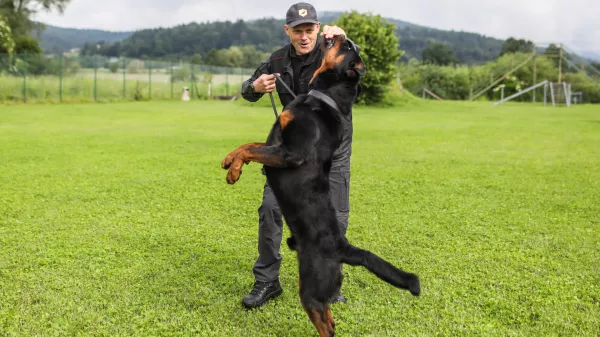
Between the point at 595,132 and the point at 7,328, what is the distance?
53.7 ft

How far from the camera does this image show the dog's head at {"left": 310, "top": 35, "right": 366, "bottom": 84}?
2914mm

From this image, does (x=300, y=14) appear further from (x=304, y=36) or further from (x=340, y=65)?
(x=340, y=65)

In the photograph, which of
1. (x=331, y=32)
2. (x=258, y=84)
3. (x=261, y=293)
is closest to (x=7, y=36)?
(x=258, y=84)

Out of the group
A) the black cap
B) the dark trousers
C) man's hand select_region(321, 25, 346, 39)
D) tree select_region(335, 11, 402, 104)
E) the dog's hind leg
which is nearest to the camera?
the dog's hind leg

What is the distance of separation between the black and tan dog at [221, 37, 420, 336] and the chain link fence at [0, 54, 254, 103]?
2582cm

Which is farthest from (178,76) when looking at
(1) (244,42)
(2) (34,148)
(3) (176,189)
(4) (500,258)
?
(1) (244,42)

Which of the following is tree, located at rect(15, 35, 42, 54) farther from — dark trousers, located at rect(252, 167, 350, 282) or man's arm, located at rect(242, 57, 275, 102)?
dark trousers, located at rect(252, 167, 350, 282)

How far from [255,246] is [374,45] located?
2386 centimetres

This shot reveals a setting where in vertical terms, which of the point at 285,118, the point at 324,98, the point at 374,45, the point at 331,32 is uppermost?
the point at 374,45

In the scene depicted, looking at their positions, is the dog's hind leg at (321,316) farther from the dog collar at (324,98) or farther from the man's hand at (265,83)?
the man's hand at (265,83)

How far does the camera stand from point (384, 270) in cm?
278

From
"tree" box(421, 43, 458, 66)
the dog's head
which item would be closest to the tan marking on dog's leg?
the dog's head

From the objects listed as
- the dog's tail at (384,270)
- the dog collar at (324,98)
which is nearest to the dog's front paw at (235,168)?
the dog collar at (324,98)

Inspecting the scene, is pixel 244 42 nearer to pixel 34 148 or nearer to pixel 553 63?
pixel 553 63
